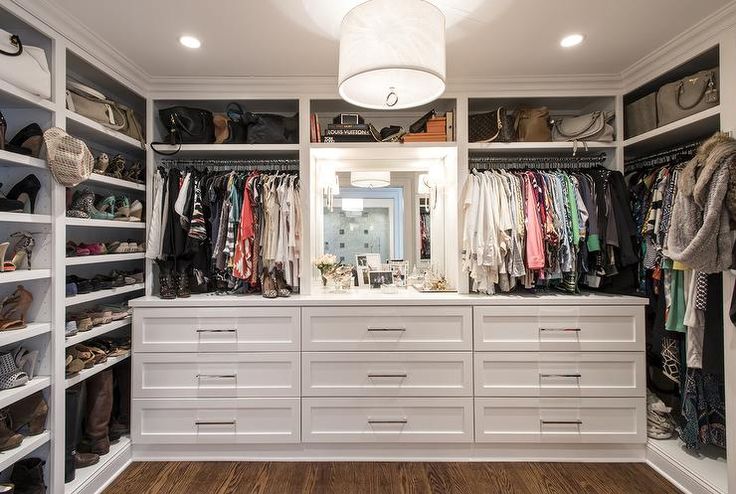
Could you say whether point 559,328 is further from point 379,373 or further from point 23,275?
point 23,275

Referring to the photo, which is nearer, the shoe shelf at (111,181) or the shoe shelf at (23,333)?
the shoe shelf at (23,333)

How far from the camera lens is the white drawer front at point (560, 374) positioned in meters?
2.09

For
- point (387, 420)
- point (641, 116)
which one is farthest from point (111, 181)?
point (641, 116)

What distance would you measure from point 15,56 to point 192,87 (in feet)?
3.01

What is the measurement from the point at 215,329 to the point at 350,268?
3.22 ft

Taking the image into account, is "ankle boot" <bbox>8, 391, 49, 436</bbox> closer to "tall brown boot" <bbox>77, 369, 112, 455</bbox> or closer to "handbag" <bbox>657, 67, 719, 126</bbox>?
"tall brown boot" <bbox>77, 369, 112, 455</bbox>

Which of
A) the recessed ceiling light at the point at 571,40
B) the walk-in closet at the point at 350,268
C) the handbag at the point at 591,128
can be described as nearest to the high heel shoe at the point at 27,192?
the walk-in closet at the point at 350,268

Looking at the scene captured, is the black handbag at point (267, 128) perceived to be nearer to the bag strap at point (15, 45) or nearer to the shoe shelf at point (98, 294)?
the bag strap at point (15, 45)

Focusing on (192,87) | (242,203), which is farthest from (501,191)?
(192,87)

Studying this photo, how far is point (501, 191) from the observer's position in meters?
2.20

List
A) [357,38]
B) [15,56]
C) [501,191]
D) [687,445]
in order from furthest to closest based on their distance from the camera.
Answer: [501,191] → [687,445] → [15,56] → [357,38]

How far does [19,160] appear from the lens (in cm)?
149

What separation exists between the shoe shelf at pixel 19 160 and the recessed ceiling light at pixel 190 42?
0.89m

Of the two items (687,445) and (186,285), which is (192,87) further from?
(687,445)
